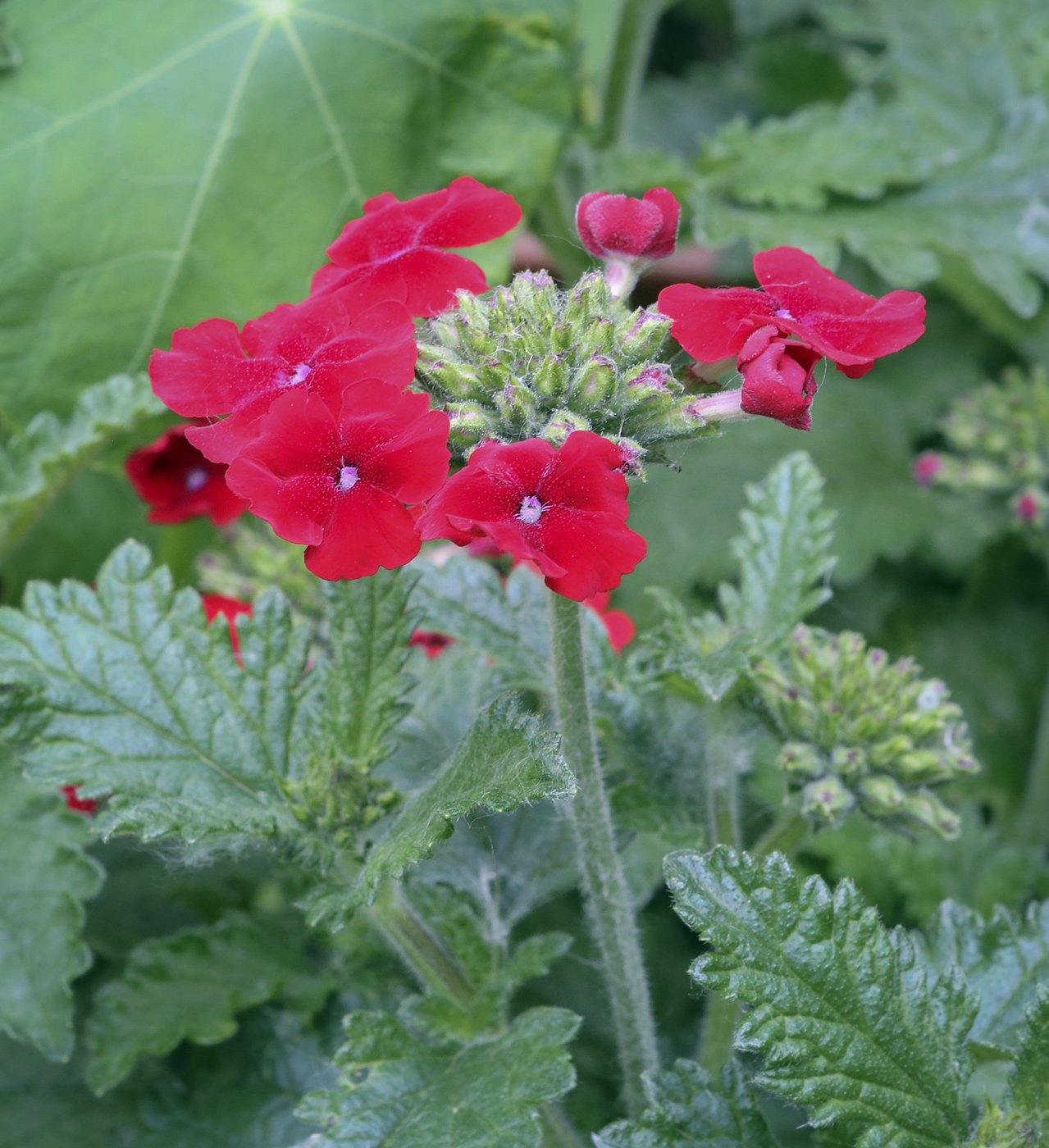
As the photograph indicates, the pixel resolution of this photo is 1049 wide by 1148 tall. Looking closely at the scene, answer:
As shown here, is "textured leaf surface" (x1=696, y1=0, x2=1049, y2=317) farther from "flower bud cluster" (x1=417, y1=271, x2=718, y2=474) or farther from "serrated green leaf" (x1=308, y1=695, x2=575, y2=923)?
"serrated green leaf" (x1=308, y1=695, x2=575, y2=923)

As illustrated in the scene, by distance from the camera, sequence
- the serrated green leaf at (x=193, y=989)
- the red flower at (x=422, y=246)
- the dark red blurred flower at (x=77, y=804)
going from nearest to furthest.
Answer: the red flower at (x=422, y=246) < the serrated green leaf at (x=193, y=989) < the dark red blurred flower at (x=77, y=804)

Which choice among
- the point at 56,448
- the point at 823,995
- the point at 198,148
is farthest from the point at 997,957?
the point at 198,148

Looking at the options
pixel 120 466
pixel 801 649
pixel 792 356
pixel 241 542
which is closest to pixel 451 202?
pixel 792 356

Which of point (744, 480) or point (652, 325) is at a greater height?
point (652, 325)

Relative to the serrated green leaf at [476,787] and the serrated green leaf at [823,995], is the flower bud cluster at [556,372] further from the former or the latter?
A: the serrated green leaf at [823,995]

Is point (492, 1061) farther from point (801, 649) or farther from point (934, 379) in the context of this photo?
point (934, 379)

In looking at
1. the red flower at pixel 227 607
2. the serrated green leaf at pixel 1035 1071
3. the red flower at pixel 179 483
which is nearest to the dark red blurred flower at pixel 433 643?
the red flower at pixel 227 607
